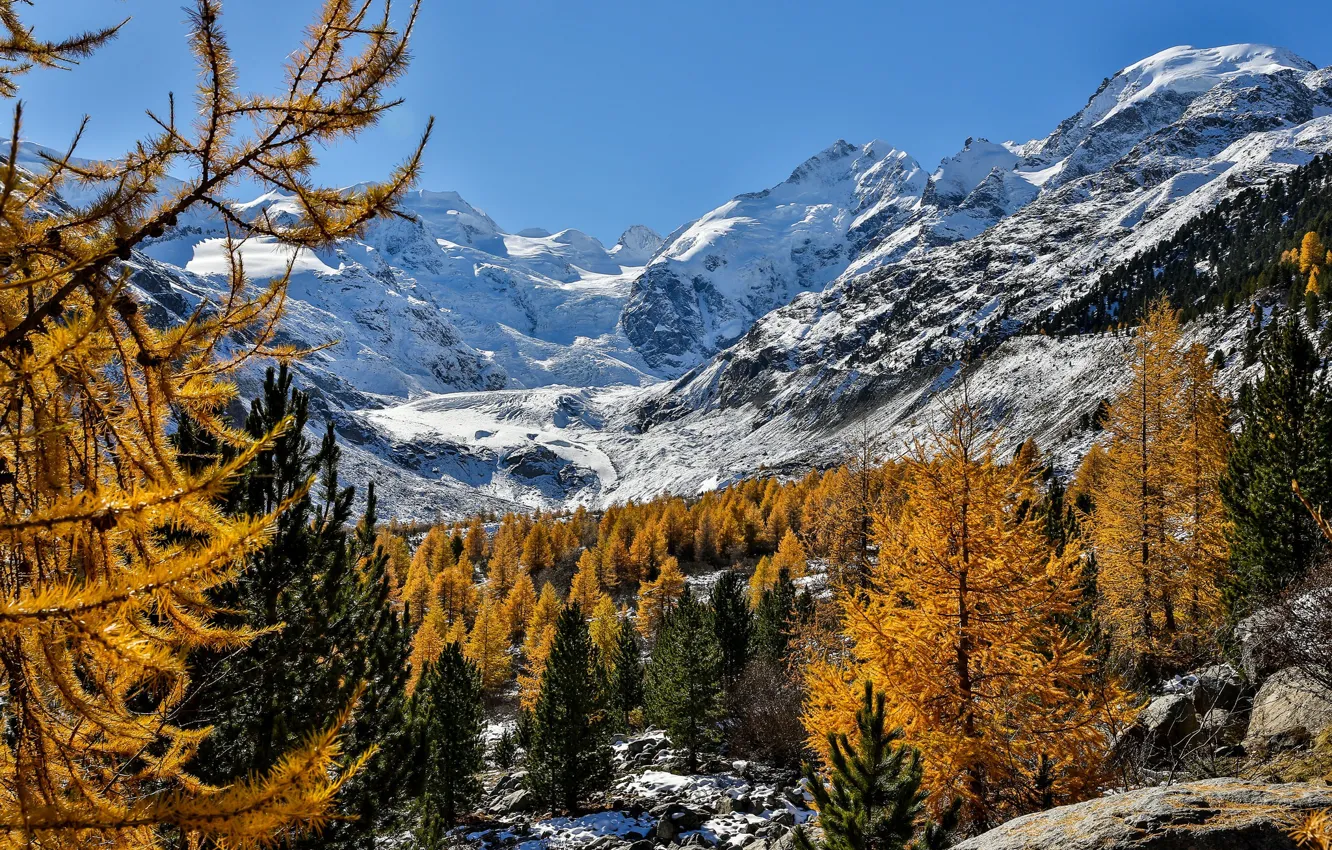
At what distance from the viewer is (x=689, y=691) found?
68.4 ft

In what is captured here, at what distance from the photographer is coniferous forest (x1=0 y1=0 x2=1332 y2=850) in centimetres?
199

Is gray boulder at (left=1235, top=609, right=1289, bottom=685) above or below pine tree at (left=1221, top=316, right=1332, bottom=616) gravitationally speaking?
below

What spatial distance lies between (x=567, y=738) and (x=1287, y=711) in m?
15.3

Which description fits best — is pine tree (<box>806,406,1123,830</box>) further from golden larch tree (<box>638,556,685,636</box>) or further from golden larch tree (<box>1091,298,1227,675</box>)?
golden larch tree (<box>638,556,685,636</box>)

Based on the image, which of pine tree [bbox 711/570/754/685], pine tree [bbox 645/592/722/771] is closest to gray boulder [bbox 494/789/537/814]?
pine tree [bbox 645/592/722/771]

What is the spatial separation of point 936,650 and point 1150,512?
47.2 ft

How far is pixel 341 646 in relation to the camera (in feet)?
28.2

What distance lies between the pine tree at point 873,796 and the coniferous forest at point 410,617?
0.03m

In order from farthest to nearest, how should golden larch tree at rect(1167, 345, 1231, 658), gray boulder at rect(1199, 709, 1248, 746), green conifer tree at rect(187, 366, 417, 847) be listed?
golden larch tree at rect(1167, 345, 1231, 658), gray boulder at rect(1199, 709, 1248, 746), green conifer tree at rect(187, 366, 417, 847)

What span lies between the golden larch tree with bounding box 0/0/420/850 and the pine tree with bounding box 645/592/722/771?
64.8 feet

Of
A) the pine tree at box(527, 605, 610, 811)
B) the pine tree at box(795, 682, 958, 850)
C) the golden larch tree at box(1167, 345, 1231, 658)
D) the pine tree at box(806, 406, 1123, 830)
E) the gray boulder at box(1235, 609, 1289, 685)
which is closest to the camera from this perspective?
the pine tree at box(795, 682, 958, 850)

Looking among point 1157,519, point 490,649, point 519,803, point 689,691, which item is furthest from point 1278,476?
point 490,649

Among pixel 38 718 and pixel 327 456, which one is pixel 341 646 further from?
pixel 38 718

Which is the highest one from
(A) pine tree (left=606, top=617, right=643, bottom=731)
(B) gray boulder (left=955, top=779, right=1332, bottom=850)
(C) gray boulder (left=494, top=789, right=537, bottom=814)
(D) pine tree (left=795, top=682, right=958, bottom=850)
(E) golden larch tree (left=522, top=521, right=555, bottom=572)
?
(E) golden larch tree (left=522, top=521, right=555, bottom=572)
